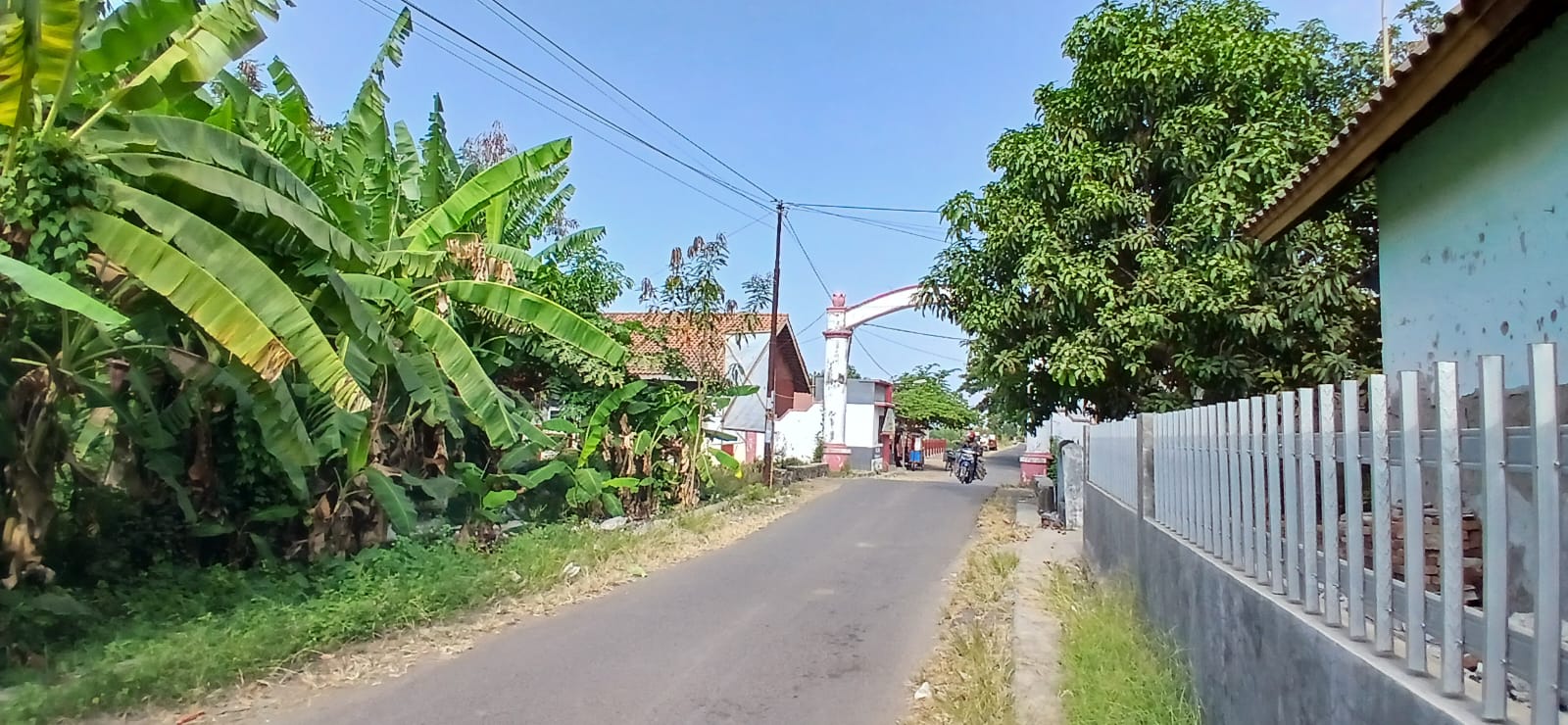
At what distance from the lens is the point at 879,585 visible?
34.8 feet

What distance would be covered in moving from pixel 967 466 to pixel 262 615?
2428 centimetres

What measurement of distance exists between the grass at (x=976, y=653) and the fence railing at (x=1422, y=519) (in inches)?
67.5

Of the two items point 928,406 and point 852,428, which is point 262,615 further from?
point 928,406

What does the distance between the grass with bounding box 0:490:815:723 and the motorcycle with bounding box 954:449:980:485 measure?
63.4ft

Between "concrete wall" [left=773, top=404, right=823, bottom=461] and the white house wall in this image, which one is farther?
the white house wall

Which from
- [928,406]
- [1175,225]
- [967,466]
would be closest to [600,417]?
[1175,225]

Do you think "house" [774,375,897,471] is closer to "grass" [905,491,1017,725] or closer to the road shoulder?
the road shoulder

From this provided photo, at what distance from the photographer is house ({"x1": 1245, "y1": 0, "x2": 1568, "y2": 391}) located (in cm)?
514

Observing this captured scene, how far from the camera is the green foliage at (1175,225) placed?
1205cm

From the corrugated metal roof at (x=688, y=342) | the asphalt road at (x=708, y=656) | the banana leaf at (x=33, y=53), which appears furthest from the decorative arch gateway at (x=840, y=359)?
the banana leaf at (x=33, y=53)

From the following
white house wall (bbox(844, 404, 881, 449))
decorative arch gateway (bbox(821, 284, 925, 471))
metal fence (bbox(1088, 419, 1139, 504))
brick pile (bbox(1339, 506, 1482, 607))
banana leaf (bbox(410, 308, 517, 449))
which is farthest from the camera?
white house wall (bbox(844, 404, 881, 449))

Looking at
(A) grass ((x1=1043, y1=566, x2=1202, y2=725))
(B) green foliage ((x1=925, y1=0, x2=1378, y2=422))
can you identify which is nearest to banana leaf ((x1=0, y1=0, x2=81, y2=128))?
(A) grass ((x1=1043, y1=566, x2=1202, y2=725))

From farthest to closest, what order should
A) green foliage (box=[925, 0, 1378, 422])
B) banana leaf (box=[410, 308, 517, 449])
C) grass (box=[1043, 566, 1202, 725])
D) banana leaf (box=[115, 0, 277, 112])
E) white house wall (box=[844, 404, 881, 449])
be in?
white house wall (box=[844, 404, 881, 449]) → green foliage (box=[925, 0, 1378, 422]) → banana leaf (box=[410, 308, 517, 449]) → banana leaf (box=[115, 0, 277, 112]) → grass (box=[1043, 566, 1202, 725])

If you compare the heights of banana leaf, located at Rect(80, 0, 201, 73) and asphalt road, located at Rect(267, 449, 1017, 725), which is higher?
banana leaf, located at Rect(80, 0, 201, 73)
